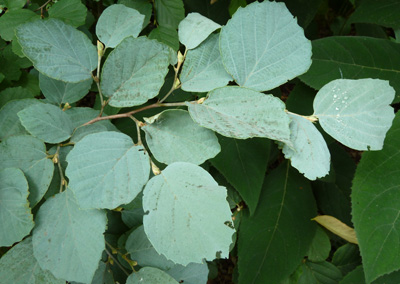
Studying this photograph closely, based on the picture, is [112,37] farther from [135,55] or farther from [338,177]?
[338,177]

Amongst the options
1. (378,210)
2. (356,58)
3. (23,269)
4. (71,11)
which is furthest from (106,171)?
(356,58)

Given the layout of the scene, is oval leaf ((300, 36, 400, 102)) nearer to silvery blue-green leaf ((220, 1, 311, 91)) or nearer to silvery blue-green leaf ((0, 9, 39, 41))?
silvery blue-green leaf ((220, 1, 311, 91))

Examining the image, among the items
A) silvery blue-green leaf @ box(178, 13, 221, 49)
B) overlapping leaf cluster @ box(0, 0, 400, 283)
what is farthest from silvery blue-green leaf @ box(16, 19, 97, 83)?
silvery blue-green leaf @ box(178, 13, 221, 49)

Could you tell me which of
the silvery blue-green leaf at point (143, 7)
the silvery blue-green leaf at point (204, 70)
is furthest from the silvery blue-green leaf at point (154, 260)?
the silvery blue-green leaf at point (143, 7)

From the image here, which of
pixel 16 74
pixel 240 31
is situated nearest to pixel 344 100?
pixel 240 31

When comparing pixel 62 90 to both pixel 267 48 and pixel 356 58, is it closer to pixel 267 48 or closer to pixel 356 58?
pixel 267 48

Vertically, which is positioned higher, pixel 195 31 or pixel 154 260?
pixel 195 31

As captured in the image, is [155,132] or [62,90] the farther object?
[62,90]

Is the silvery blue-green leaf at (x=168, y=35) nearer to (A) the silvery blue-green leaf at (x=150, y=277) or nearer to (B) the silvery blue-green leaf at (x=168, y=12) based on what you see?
(B) the silvery blue-green leaf at (x=168, y=12)
